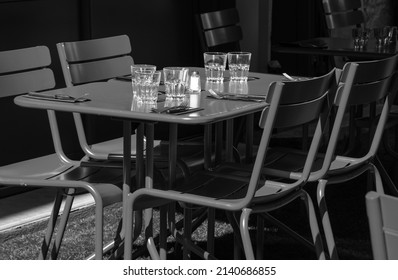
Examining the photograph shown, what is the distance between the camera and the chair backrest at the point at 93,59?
4070 mm

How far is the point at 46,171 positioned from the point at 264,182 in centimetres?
86

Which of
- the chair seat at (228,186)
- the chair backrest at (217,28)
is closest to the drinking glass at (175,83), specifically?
the chair seat at (228,186)

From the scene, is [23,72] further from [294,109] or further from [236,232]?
[294,109]

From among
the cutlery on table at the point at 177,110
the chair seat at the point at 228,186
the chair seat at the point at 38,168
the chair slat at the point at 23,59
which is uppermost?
the chair slat at the point at 23,59

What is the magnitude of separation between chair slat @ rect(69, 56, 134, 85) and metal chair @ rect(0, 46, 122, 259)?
0.49 feet

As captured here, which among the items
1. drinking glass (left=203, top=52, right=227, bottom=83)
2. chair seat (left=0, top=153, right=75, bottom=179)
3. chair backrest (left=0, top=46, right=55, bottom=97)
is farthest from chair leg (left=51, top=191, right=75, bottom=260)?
drinking glass (left=203, top=52, right=227, bottom=83)

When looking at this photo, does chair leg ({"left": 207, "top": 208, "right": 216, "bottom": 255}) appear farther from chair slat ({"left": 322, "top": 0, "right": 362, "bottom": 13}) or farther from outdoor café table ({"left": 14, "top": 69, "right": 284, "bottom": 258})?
chair slat ({"left": 322, "top": 0, "right": 362, "bottom": 13})

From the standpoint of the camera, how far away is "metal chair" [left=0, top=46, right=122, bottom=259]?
11.4ft

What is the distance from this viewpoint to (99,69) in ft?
13.8

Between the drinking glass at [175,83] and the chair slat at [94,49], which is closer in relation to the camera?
the drinking glass at [175,83]

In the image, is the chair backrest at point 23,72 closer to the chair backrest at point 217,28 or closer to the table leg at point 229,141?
the table leg at point 229,141

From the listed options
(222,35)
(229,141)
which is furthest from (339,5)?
(229,141)

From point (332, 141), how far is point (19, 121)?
2274 mm

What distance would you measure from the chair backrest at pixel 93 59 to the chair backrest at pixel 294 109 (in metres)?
1.15
